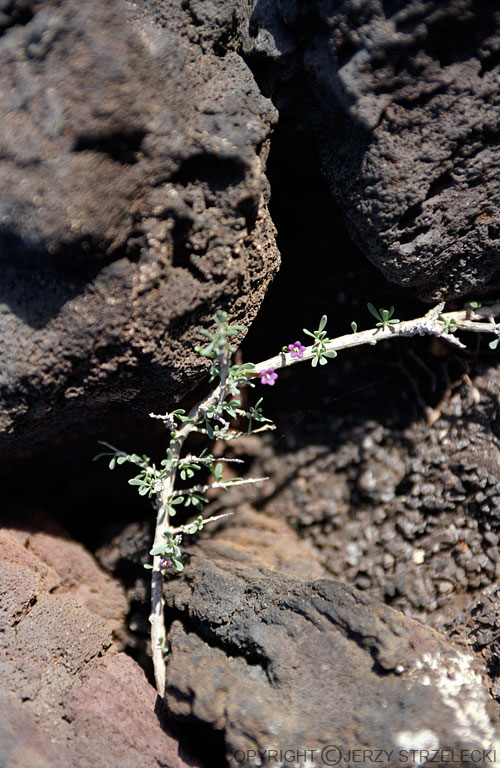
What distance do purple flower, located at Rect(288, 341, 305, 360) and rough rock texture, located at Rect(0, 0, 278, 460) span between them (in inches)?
11.7

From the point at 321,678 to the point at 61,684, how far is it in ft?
3.36

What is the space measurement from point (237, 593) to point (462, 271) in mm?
1639

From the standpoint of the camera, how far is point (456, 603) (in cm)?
274

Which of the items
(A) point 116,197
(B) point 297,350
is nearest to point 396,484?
(B) point 297,350

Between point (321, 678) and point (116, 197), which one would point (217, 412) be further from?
point (321, 678)

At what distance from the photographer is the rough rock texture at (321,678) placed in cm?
206

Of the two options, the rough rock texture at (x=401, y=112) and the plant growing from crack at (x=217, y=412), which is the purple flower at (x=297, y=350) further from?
the rough rock texture at (x=401, y=112)

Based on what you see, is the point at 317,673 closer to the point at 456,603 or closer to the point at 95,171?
the point at 456,603

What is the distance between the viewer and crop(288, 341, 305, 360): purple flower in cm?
238

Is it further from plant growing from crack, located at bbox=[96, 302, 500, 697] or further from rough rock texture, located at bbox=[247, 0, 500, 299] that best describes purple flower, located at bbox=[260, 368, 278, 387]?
rough rock texture, located at bbox=[247, 0, 500, 299]

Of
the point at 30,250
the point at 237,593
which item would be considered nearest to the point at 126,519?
the point at 237,593

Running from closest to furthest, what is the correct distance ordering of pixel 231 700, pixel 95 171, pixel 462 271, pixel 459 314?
1. pixel 95 171
2. pixel 231 700
3. pixel 462 271
4. pixel 459 314

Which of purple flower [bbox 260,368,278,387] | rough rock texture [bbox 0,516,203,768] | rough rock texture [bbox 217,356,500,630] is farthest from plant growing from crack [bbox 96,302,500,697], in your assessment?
rough rock texture [bbox 217,356,500,630]

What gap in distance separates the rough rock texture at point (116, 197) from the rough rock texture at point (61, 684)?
716 millimetres
